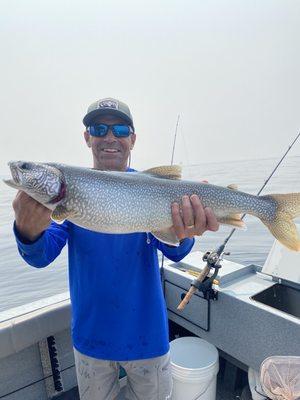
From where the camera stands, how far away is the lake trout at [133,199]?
2127 millimetres

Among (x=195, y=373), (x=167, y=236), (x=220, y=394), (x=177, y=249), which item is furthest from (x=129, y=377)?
(x=220, y=394)

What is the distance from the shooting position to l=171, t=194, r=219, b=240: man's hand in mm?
2418

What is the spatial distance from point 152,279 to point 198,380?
1.46m

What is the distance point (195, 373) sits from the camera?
3236mm

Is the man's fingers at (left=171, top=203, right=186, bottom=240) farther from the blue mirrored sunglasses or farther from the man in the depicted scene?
the blue mirrored sunglasses

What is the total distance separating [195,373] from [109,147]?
8.00 ft

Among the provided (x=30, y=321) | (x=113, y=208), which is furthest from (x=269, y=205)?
(x=30, y=321)

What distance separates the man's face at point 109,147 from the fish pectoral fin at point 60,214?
77 cm

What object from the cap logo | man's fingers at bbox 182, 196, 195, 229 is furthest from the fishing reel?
the cap logo

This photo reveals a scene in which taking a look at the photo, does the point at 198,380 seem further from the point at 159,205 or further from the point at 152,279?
the point at 159,205

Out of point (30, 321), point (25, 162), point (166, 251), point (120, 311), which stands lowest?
point (30, 321)

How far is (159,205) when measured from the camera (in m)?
2.42

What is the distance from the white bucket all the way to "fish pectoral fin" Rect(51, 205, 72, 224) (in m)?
Answer: 2.18

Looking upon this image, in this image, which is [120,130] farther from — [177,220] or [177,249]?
[177,249]
